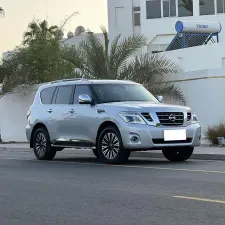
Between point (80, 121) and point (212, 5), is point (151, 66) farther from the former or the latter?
point (212, 5)

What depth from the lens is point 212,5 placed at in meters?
40.9

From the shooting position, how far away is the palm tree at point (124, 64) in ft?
74.6

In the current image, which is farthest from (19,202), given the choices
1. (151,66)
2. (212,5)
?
(212,5)

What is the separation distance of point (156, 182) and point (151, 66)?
510 inches

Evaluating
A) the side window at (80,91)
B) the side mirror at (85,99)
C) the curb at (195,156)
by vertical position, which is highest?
the side window at (80,91)

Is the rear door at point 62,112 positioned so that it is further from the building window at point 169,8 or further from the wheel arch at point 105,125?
the building window at point 169,8

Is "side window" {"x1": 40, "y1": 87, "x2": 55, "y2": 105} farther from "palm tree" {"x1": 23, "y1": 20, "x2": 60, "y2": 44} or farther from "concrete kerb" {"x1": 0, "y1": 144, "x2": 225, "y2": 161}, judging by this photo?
"palm tree" {"x1": 23, "y1": 20, "x2": 60, "y2": 44}

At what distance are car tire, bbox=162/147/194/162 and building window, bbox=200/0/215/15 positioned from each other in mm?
27109

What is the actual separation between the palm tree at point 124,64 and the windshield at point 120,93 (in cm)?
681

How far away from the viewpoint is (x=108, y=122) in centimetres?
1398

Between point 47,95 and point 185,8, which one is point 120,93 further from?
point 185,8

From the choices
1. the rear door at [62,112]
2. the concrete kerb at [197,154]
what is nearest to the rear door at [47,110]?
the rear door at [62,112]

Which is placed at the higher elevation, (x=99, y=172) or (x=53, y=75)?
(x=53, y=75)

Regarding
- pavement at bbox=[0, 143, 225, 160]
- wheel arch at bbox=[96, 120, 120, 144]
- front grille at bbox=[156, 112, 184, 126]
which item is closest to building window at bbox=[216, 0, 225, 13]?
pavement at bbox=[0, 143, 225, 160]
